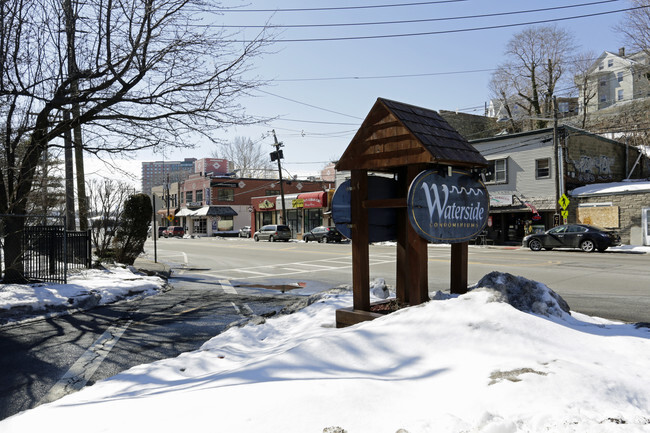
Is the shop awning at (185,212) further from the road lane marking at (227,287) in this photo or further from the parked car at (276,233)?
the road lane marking at (227,287)

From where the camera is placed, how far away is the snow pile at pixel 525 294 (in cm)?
488

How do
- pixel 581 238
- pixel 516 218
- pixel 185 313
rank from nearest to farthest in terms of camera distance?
pixel 185 313
pixel 581 238
pixel 516 218

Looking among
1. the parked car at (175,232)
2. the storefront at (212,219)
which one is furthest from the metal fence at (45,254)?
the storefront at (212,219)

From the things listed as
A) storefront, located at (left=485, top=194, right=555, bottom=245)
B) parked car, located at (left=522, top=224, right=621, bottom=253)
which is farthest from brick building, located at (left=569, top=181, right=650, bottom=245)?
parked car, located at (left=522, top=224, right=621, bottom=253)

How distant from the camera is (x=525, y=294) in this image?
5.08 metres

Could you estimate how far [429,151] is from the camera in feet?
17.1

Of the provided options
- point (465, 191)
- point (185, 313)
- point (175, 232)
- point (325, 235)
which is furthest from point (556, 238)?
point (175, 232)

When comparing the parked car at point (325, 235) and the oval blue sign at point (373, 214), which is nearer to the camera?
the oval blue sign at point (373, 214)

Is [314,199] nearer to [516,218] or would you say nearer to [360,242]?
[516,218]

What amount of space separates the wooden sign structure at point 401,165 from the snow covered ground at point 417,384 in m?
0.82

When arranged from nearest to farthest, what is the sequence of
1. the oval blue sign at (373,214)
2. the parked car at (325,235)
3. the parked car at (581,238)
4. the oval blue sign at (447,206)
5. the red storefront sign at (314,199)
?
1. the oval blue sign at (447,206)
2. the oval blue sign at (373,214)
3. the parked car at (581,238)
4. the parked car at (325,235)
5. the red storefront sign at (314,199)

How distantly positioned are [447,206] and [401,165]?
0.73 metres

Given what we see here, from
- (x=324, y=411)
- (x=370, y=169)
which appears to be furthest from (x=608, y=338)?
(x=370, y=169)

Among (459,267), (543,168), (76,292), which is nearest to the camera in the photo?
(459,267)
